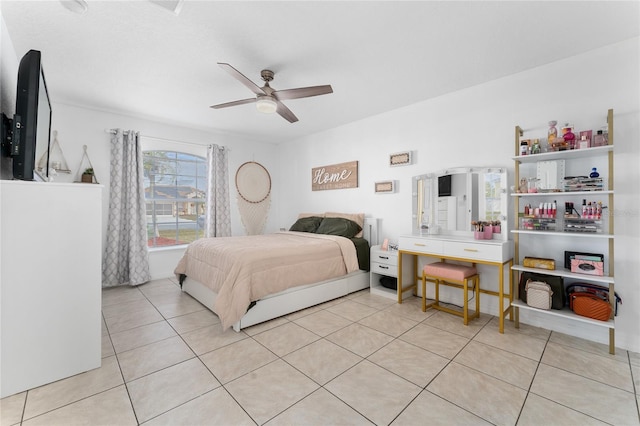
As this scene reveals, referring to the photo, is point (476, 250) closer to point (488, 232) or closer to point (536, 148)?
point (488, 232)

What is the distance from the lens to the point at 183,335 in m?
2.43

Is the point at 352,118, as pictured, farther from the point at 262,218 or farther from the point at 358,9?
the point at 262,218

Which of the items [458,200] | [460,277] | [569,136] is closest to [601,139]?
[569,136]

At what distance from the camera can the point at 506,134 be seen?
2.85m

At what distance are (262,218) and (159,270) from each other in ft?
6.51

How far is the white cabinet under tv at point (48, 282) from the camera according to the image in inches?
63.5

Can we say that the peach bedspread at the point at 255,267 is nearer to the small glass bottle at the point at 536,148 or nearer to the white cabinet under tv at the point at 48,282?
the white cabinet under tv at the point at 48,282

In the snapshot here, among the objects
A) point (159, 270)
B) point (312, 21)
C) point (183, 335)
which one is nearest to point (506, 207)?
point (312, 21)

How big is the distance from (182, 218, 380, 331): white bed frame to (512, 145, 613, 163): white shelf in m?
2.01

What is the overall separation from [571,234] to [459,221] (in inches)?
41.6

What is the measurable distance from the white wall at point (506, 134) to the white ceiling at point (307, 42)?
6.0 inches

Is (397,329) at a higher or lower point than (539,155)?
lower

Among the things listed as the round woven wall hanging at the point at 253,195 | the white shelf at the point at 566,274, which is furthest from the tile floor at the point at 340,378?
the round woven wall hanging at the point at 253,195

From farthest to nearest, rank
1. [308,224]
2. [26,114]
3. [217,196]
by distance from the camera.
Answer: [217,196] < [308,224] < [26,114]
